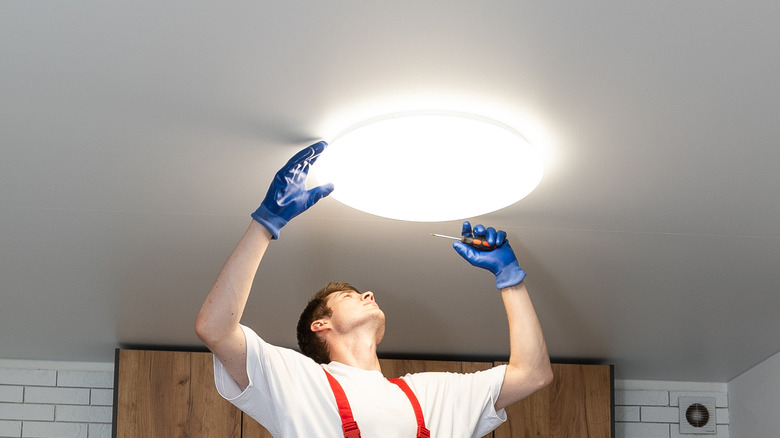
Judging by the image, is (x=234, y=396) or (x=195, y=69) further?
(x=234, y=396)

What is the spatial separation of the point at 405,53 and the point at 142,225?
1161mm

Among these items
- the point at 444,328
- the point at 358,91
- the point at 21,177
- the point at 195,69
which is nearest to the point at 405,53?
the point at 358,91

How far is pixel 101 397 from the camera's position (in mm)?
3717

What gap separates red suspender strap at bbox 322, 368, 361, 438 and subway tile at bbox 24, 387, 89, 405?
6.11 feet

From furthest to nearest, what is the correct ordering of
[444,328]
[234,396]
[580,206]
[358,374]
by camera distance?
1. [444,328]
2. [580,206]
3. [358,374]
4. [234,396]

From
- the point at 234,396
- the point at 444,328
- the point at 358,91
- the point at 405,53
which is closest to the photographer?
the point at 405,53

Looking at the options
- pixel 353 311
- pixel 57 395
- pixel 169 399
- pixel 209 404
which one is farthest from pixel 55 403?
pixel 353 311

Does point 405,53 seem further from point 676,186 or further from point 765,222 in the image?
point 765,222

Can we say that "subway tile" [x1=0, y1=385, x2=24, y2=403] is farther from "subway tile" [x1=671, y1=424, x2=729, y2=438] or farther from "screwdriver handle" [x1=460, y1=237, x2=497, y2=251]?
"subway tile" [x1=671, y1=424, x2=729, y2=438]

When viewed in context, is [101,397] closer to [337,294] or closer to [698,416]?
[337,294]

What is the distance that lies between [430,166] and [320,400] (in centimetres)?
58

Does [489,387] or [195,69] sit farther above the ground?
[195,69]

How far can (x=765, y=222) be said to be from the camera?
258cm

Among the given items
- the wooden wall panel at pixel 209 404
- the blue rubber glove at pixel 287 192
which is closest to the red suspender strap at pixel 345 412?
the blue rubber glove at pixel 287 192
